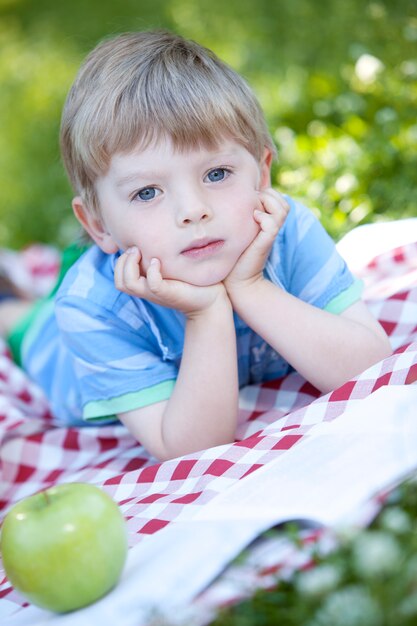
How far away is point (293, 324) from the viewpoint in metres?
2.10

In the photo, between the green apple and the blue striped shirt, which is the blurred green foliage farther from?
the green apple

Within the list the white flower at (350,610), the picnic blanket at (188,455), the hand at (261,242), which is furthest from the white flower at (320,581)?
the hand at (261,242)

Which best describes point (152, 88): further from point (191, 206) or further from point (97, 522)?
point (97, 522)

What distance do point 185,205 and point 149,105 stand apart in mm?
238

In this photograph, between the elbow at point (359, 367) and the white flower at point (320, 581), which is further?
the elbow at point (359, 367)

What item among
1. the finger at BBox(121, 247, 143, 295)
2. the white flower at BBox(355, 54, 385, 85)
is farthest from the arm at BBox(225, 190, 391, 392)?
the white flower at BBox(355, 54, 385, 85)

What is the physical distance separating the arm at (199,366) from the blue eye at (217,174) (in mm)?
222

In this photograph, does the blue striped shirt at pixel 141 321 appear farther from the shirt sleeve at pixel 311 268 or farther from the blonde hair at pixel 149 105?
the blonde hair at pixel 149 105

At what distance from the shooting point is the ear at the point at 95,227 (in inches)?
87.7

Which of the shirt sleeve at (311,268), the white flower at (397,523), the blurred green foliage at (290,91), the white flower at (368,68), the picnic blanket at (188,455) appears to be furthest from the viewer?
the white flower at (368,68)

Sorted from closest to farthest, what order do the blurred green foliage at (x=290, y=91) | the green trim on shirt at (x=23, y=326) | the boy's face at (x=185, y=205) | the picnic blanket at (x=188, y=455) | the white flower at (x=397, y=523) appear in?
the white flower at (x=397, y=523)
the picnic blanket at (x=188, y=455)
the boy's face at (x=185, y=205)
the green trim on shirt at (x=23, y=326)
the blurred green foliage at (x=290, y=91)

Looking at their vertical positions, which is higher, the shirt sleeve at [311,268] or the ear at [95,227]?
the ear at [95,227]

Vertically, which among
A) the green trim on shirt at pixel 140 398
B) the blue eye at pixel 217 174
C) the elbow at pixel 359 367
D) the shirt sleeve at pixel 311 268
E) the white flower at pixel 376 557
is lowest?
the elbow at pixel 359 367

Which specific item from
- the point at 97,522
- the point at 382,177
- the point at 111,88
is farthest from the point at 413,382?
the point at 382,177
